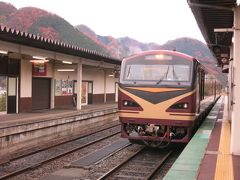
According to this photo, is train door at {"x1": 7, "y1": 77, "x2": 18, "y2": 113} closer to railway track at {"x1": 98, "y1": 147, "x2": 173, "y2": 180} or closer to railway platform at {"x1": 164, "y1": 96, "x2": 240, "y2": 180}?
railway track at {"x1": 98, "y1": 147, "x2": 173, "y2": 180}

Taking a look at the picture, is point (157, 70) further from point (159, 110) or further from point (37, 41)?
point (37, 41)

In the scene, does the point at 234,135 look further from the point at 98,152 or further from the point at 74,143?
the point at 74,143

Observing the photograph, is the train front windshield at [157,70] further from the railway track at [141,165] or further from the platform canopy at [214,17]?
the railway track at [141,165]

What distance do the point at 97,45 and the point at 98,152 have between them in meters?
55.4

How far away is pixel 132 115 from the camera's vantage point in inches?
395

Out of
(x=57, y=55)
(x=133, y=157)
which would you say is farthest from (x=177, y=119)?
(x=57, y=55)

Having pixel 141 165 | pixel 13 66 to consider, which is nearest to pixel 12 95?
pixel 13 66

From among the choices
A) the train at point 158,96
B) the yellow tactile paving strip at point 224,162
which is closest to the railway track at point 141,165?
the train at point 158,96

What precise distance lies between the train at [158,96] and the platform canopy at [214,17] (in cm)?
126

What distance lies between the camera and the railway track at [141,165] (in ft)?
28.2

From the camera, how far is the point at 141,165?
9688 millimetres

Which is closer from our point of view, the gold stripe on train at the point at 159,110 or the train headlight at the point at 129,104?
the gold stripe on train at the point at 159,110

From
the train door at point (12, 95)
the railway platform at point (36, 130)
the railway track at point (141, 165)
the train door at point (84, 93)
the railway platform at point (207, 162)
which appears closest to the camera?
the railway platform at point (207, 162)

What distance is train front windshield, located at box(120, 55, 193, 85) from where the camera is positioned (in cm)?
998
